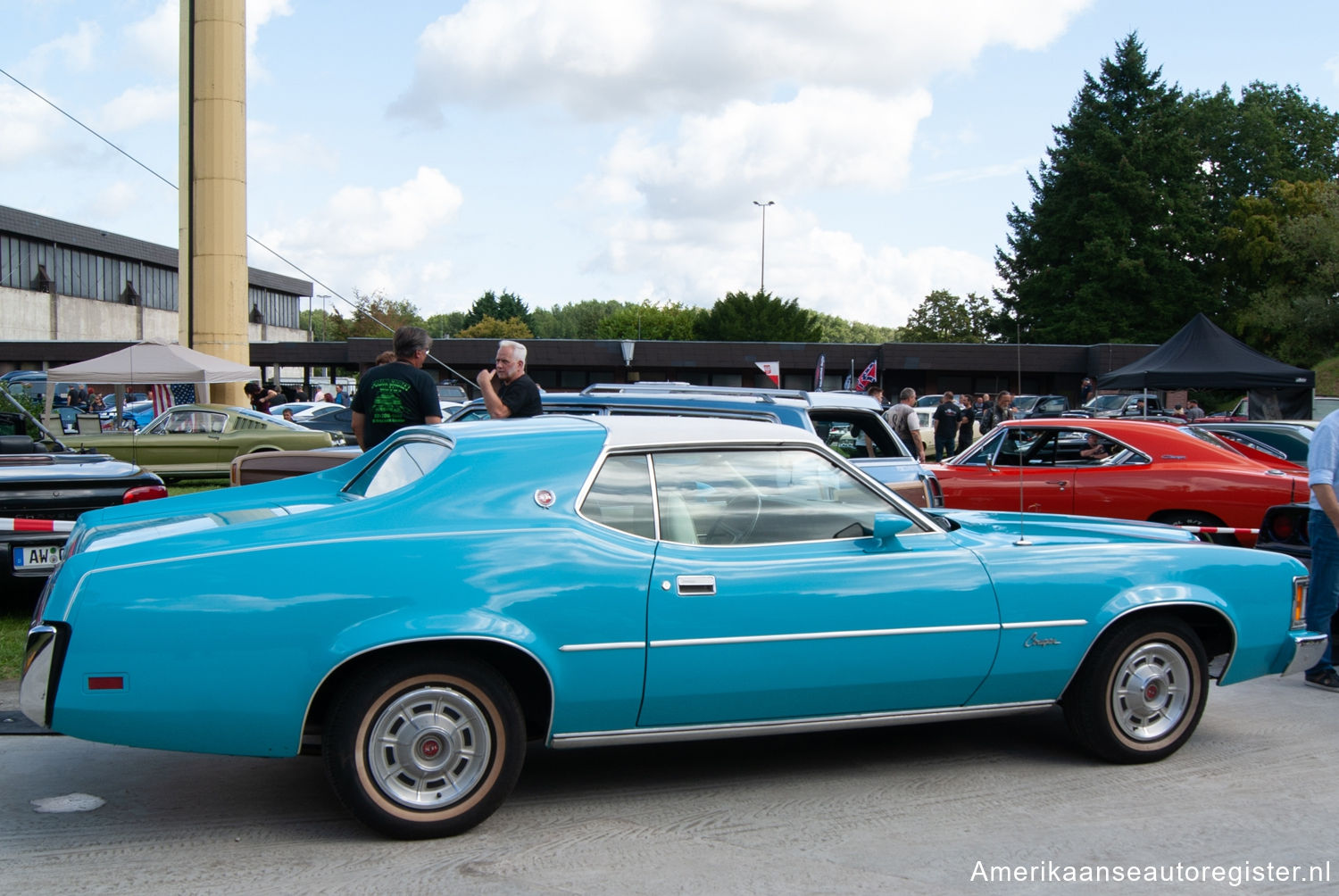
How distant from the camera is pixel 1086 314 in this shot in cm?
5672

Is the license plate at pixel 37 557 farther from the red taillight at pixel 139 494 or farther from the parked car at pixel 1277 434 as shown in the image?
the parked car at pixel 1277 434

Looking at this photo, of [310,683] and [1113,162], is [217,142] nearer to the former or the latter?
[310,683]

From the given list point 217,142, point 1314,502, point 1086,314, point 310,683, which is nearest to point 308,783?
point 310,683

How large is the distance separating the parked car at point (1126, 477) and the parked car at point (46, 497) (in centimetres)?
681

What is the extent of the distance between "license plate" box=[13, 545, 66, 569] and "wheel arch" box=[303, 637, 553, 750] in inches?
155

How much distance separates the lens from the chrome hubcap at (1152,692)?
477 centimetres

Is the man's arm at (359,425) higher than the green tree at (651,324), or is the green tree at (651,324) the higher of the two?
the green tree at (651,324)

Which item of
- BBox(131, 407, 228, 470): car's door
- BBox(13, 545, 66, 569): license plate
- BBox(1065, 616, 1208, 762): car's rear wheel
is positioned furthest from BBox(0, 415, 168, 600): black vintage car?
BBox(131, 407, 228, 470): car's door

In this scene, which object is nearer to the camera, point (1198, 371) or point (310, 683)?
point (310, 683)

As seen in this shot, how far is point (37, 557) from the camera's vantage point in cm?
703

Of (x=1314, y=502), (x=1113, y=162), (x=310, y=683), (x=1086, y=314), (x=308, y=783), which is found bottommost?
(x=308, y=783)

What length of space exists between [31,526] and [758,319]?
216 feet

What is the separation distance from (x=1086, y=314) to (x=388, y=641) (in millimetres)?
57649

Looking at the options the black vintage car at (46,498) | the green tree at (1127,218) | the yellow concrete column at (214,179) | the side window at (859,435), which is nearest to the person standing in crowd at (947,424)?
the side window at (859,435)
